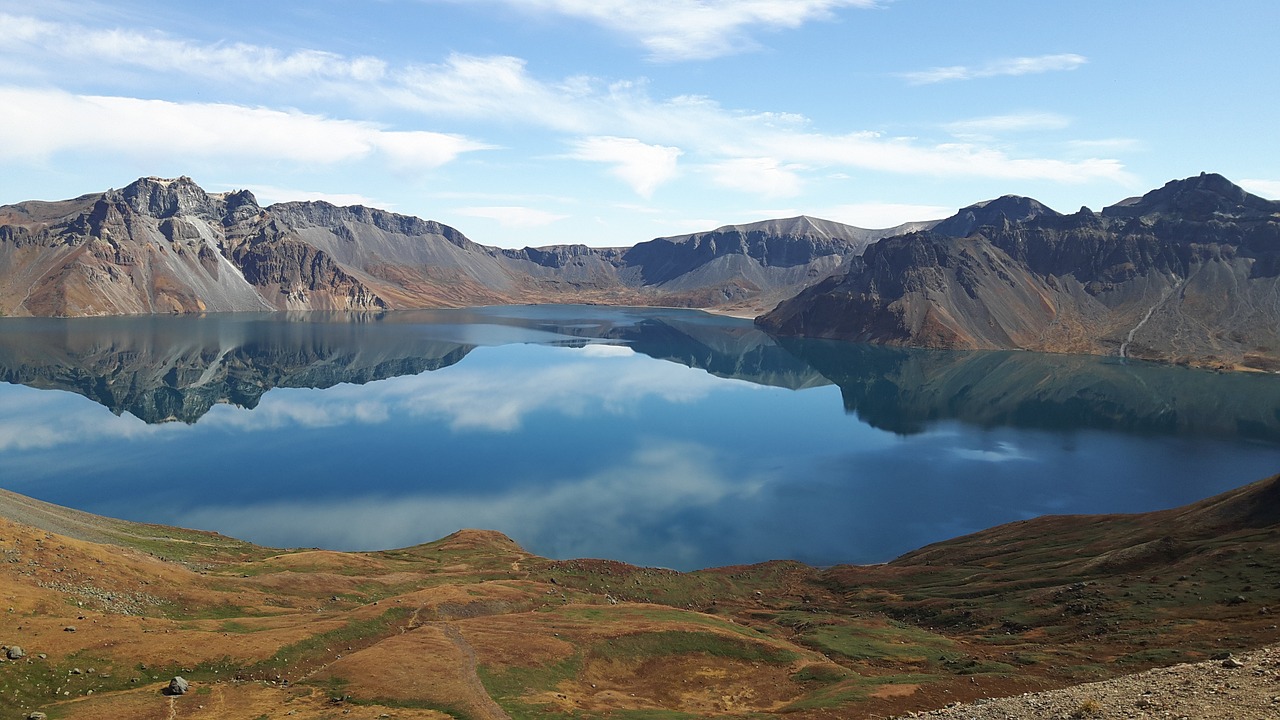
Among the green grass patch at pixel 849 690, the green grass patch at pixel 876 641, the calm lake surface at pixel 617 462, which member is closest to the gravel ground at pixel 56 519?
the calm lake surface at pixel 617 462

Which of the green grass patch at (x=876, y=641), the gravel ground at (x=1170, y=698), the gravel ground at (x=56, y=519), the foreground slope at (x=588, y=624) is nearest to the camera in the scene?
the gravel ground at (x=1170, y=698)

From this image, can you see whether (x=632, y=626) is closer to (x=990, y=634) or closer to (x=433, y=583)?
(x=433, y=583)

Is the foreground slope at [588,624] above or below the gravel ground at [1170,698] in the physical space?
below

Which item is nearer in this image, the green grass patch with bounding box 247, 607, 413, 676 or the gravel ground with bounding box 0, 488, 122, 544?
the green grass patch with bounding box 247, 607, 413, 676

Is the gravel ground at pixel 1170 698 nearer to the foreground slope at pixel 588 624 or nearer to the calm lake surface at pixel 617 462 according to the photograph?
the foreground slope at pixel 588 624

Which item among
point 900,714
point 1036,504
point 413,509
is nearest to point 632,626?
point 900,714

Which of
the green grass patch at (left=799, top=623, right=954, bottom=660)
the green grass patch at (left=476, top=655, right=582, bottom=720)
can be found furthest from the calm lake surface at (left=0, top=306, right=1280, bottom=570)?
the green grass patch at (left=476, top=655, right=582, bottom=720)

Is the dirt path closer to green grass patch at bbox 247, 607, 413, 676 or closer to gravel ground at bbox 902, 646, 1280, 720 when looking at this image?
green grass patch at bbox 247, 607, 413, 676
